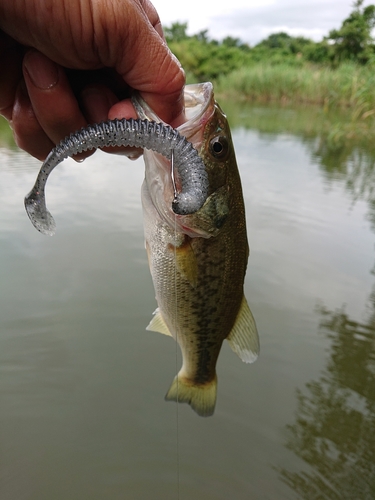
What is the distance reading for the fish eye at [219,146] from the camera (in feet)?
4.96

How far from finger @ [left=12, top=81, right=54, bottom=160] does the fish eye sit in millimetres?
660

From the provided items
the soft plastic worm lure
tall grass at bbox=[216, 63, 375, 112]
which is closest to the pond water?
the soft plastic worm lure

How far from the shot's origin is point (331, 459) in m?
2.59

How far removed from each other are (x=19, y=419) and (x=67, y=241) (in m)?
2.35

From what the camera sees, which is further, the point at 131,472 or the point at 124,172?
the point at 124,172


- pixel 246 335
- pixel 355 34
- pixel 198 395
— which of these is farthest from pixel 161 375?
pixel 355 34

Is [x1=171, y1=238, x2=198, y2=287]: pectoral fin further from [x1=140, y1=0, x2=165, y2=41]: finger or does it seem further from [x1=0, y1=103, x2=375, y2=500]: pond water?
[x1=0, y1=103, x2=375, y2=500]: pond water

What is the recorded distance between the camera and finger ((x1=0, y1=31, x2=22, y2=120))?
1471 mm

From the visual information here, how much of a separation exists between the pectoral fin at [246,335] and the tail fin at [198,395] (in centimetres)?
32

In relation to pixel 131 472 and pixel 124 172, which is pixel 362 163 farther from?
pixel 131 472

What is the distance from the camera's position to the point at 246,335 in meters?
1.92

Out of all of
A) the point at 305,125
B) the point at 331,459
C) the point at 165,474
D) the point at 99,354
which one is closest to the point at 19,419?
the point at 99,354

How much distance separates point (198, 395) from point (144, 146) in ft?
4.89

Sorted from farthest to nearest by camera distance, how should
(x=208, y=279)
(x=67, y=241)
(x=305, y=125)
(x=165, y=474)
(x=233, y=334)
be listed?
(x=305, y=125)
(x=67, y=241)
(x=165, y=474)
(x=233, y=334)
(x=208, y=279)
